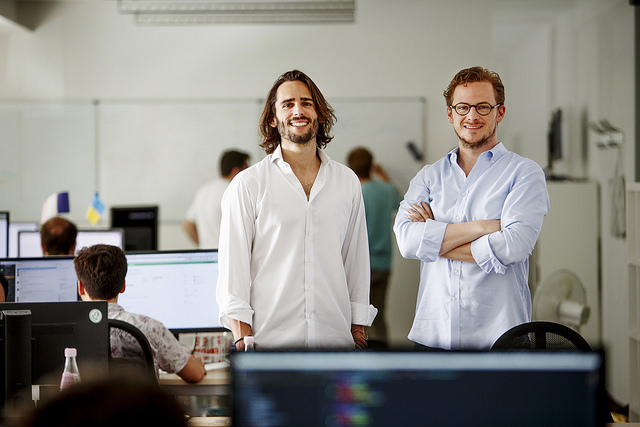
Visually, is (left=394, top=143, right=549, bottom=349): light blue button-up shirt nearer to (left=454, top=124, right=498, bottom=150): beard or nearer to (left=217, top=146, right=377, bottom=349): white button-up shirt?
(left=454, top=124, right=498, bottom=150): beard

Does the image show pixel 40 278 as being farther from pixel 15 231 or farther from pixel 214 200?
pixel 214 200

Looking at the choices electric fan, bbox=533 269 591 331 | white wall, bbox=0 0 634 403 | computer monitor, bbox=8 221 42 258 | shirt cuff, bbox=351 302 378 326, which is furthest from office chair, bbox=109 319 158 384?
white wall, bbox=0 0 634 403

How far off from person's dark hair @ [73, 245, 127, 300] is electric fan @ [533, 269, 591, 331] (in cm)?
288

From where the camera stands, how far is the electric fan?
441 centimetres

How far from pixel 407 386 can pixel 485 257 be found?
4.59 ft

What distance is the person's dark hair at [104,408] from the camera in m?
0.67

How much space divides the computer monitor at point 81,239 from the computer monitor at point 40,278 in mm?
911

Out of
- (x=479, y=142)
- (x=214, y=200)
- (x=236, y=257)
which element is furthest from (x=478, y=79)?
(x=214, y=200)

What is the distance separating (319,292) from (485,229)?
0.58m

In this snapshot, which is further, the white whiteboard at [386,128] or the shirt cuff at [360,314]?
the white whiteboard at [386,128]

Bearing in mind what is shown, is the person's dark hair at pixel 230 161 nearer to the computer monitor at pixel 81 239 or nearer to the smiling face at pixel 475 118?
the computer monitor at pixel 81 239

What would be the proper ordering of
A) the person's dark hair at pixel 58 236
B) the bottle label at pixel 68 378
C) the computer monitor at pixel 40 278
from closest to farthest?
1. the bottle label at pixel 68 378
2. the computer monitor at pixel 40 278
3. the person's dark hair at pixel 58 236

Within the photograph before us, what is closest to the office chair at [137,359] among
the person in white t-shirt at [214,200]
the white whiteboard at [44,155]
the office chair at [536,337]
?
the office chair at [536,337]

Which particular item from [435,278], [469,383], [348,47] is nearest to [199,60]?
[348,47]
